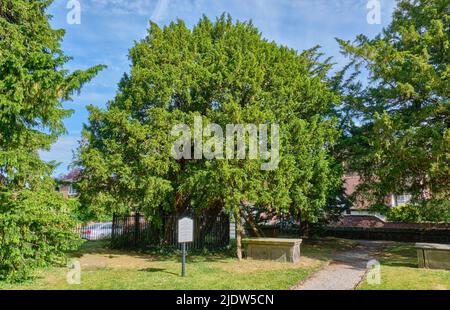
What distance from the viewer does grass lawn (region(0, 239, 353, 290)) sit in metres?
8.66

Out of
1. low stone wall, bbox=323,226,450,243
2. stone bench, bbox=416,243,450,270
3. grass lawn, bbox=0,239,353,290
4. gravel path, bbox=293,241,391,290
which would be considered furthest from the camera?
low stone wall, bbox=323,226,450,243

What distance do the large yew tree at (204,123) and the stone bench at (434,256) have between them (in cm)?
387

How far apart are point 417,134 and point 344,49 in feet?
15.2

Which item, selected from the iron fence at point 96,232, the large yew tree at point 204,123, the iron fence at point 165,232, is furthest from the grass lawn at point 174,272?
the iron fence at point 96,232

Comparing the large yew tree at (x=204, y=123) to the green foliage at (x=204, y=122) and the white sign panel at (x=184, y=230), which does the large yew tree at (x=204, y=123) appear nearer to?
the green foliage at (x=204, y=122)

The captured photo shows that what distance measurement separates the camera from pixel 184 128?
12844 millimetres

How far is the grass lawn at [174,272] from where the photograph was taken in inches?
341

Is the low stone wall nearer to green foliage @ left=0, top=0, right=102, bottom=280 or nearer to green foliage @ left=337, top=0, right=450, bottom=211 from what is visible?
green foliage @ left=337, top=0, right=450, bottom=211

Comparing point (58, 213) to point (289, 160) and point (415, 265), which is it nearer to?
point (289, 160)

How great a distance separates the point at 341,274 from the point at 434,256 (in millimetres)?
3188

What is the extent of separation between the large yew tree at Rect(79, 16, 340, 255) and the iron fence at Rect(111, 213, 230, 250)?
47.7 inches

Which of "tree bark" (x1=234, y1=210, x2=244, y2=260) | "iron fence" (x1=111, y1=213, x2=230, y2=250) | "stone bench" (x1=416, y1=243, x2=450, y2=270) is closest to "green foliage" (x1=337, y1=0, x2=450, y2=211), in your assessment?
"stone bench" (x1=416, y1=243, x2=450, y2=270)

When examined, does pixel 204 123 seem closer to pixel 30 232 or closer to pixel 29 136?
pixel 29 136

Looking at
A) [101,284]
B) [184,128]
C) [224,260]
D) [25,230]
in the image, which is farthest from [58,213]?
[224,260]
